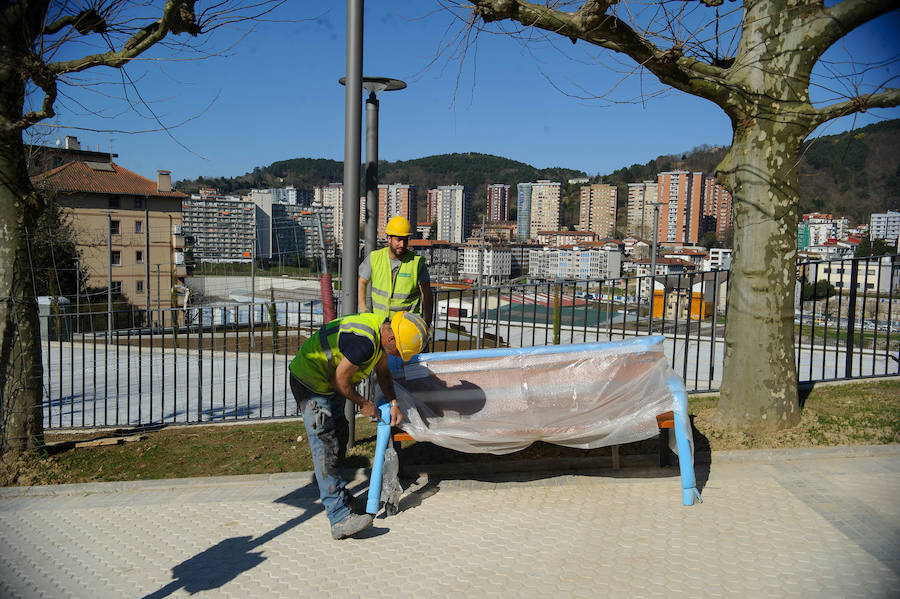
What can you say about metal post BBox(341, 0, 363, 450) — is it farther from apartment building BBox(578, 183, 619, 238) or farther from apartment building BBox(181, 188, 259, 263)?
apartment building BBox(578, 183, 619, 238)

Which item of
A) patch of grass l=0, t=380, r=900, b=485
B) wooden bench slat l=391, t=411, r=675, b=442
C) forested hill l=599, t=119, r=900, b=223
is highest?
forested hill l=599, t=119, r=900, b=223

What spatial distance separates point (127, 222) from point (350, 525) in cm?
4665

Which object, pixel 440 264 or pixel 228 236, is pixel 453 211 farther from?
pixel 440 264

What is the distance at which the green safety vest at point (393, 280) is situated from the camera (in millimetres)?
5672

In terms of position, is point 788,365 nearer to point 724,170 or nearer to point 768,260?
point 768,260

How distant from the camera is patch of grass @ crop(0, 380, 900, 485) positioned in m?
5.43

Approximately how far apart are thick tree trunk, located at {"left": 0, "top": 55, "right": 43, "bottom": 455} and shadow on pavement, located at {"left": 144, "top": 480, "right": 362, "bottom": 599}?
8.69 feet

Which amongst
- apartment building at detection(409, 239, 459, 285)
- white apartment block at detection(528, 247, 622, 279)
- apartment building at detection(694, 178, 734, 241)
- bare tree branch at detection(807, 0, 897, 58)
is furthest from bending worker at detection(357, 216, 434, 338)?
apartment building at detection(694, 178, 734, 241)

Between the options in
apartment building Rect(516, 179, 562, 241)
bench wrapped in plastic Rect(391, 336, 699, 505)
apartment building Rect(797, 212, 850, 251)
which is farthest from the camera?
apartment building Rect(516, 179, 562, 241)

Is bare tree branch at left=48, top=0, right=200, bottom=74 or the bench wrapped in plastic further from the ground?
bare tree branch at left=48, top=0, right=200, bottom=74

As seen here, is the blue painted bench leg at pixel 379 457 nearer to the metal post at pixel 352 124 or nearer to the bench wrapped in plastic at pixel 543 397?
the bench wrapped in plastic at pixel 543 397

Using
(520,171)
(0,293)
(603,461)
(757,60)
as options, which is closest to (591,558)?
(603,461)

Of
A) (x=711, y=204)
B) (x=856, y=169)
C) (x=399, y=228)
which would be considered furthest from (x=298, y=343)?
(x=711, y=204)

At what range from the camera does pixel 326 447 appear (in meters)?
4.39
